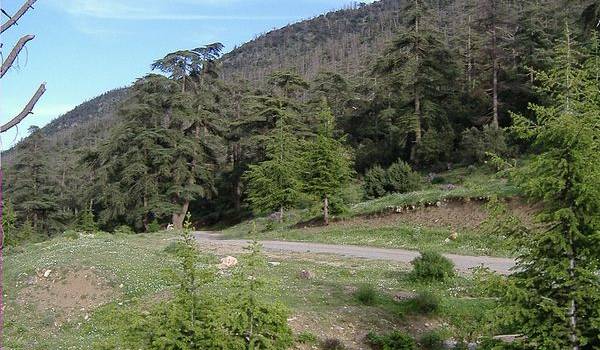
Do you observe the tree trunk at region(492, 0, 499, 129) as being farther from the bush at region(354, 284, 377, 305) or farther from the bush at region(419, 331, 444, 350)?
the bush at region(419, 331, 444, 350)

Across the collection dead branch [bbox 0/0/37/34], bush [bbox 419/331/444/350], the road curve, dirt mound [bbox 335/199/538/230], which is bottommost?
bush [bbox 419/331/444/350]

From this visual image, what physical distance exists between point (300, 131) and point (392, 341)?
3819 centimetres

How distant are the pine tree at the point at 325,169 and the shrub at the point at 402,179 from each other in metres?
4.08

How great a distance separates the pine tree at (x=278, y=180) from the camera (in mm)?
38188

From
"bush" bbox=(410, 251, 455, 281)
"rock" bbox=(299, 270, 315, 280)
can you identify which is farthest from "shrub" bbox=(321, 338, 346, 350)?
"bush" bbox=(410, 251, 455, 281)

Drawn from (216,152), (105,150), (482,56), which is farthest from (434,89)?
(105,150)

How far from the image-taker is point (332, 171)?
1319 inches

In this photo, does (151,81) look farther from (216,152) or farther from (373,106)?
(373,106)

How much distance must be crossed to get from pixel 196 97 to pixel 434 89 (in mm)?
22123

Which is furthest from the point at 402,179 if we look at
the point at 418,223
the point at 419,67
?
the point at 419,67

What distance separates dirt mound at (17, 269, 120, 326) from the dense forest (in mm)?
17645

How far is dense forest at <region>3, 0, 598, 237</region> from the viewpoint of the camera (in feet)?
126

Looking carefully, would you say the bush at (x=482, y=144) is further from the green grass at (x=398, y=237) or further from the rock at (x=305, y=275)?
the rock at (x=305, y=275)

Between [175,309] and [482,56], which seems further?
[482,56]
